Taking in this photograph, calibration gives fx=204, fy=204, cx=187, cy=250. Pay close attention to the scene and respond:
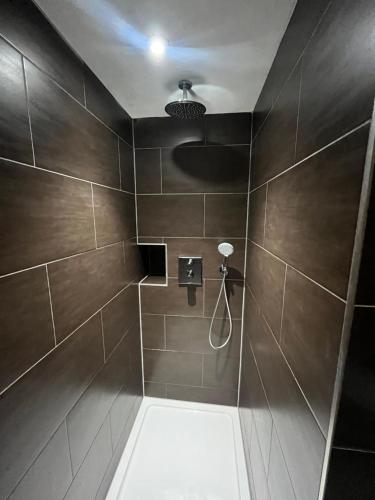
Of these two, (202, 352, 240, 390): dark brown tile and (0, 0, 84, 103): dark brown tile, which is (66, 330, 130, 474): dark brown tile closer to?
(202, 352, 240, 390): dark brown tile

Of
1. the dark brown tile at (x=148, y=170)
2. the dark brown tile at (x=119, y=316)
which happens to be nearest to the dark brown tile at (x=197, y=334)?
the dark brown tile at (x=119, y=316)

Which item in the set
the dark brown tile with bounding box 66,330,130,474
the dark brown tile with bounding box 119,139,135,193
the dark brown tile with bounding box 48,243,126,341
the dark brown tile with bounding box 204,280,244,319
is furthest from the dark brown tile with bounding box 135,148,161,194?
the dark brown tile with bounding box 66,330,130,474

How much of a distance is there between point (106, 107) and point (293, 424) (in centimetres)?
149

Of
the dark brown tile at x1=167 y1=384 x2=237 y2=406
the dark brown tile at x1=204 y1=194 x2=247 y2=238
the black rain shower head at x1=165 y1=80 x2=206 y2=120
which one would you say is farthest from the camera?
the dark brown tile at x1=167 y1=384 x2=237 y2=406

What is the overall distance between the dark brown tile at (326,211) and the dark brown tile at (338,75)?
0.04m

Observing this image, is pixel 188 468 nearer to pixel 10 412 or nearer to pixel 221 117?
pixel 10 412

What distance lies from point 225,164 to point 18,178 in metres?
1.10

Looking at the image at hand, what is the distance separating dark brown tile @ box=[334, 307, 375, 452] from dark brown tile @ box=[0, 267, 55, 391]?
78cm

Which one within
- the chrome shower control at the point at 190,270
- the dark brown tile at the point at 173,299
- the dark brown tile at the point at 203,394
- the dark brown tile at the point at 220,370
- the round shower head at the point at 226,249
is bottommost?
the dark brown tile at the point at 203,394

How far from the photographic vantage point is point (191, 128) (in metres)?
1.32

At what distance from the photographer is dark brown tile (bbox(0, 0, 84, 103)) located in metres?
0.54

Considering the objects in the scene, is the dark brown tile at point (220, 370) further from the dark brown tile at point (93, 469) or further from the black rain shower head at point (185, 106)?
the black rain shower head at point (185, 106)

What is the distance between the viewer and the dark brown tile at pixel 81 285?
724 millimetres

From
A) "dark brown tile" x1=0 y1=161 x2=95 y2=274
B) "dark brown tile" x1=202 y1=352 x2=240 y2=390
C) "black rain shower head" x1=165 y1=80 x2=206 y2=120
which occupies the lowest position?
"dark brown tile" x1=202 y1=352 x2=240 y2=390
